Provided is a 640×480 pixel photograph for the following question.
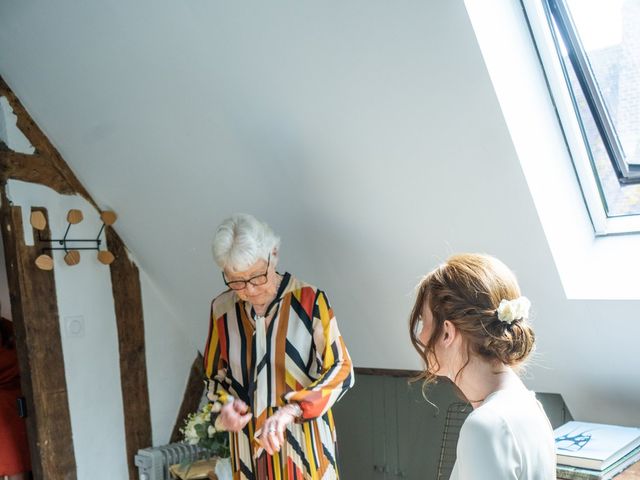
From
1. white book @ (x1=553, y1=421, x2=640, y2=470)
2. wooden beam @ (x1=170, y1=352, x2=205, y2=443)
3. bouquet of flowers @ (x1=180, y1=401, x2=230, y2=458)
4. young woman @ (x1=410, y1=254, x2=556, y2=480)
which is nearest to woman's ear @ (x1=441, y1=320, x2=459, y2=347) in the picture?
young woman @ (x1=410, y1=254, x2=556, y2=480)

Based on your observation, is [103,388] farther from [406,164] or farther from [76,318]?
[406,164]

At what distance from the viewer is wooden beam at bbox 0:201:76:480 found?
3.34m

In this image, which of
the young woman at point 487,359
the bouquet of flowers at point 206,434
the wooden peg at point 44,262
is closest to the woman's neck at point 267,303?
the bouquet of flowers at point 206,434

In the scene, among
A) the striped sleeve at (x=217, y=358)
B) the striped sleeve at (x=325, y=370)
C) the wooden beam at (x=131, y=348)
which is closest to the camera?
the striped sleeve at (x=325, y=370)

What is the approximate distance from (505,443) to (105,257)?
9.33 ft

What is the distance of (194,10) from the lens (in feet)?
7.75

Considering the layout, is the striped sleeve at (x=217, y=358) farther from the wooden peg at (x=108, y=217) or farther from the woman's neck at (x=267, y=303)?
the wooden peg at (x=108, y=217)

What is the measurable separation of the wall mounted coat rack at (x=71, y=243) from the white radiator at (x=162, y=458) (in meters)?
1.03

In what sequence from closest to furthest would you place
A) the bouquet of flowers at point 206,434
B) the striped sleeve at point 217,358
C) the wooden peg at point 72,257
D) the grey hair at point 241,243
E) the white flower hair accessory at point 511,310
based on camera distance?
the white flower hair accessory at point 511,310 → the grey hair at point 241,243 → the striped sleeve at point 217,358 → the bouquet of flowers at point 206,434 → the wooden peg at point 72,257

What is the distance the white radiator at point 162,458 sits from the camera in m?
3.70

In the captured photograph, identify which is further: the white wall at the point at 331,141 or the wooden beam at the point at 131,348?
the wooden beam at the point at 131,348

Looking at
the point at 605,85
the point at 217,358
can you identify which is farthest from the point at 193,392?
the point at 605,85

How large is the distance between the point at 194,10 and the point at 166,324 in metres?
2.09

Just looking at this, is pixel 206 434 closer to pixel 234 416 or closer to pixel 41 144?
pixel 234 416
